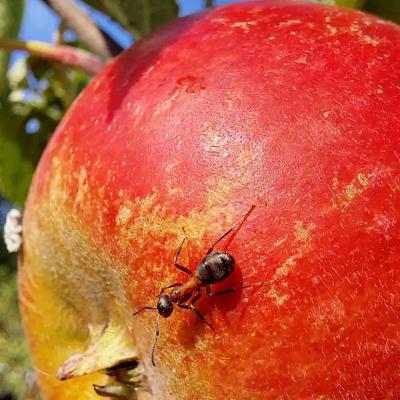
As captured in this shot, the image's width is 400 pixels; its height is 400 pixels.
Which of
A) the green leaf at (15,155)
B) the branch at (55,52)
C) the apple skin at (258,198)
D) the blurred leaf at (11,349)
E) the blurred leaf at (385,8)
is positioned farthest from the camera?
the blurred leaf at (11,349)

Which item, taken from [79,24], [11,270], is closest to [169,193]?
[79,24]

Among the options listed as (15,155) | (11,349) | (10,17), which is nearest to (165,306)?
(10,17)

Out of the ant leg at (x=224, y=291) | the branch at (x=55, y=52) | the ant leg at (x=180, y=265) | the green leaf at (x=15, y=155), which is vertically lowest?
the green leaf at (x=15, y=155)

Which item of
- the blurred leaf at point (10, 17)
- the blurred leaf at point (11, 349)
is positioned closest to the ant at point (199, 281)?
the blurred leaf at point (10, 17)

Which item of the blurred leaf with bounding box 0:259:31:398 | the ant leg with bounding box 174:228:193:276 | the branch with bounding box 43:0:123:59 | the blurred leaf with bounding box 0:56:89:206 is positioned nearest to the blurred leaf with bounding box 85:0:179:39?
the branch with bounding box 43:0:123:59

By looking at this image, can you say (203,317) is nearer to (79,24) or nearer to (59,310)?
(59,310)

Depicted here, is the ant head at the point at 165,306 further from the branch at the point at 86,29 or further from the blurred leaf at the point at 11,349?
the blurred leaf at the point at 11,349

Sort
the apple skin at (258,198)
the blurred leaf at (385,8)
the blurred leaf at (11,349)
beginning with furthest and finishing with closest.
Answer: the blurred leaf at (11,349) → the blurred leaf at (385,8) → the apple skin at (258,198)
